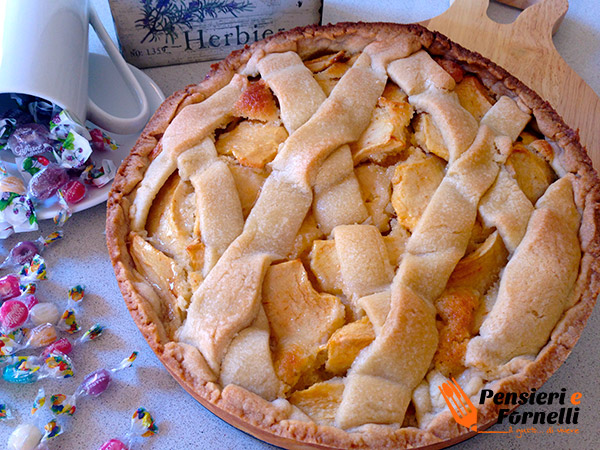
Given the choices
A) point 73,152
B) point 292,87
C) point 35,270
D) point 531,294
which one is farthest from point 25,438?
point 531,294

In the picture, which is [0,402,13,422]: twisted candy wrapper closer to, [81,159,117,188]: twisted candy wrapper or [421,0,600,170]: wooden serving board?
[81,159,117,188]: twisted candy wrapper

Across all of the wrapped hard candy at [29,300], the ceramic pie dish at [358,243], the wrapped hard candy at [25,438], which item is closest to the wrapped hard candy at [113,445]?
the wrapped hard candy at [25,438]

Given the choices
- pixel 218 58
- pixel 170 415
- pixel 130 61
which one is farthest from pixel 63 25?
pixel 170 415

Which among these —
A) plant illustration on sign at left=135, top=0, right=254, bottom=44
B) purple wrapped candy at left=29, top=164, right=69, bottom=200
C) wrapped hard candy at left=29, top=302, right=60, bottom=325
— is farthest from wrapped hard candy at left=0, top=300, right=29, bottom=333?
plant illustration on sign at left=135, top=0, right=254, bottom=44

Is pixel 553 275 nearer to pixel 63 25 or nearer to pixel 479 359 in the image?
pixel 479 359

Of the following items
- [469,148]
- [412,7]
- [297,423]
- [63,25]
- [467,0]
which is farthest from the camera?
[412,7]

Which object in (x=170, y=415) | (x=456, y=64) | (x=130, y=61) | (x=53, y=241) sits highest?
(x=456, y=64)

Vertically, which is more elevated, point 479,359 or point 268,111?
point 268,111

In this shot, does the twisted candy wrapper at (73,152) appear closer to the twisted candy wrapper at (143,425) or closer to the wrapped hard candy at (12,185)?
the wrapped hard candy at (12,185)
